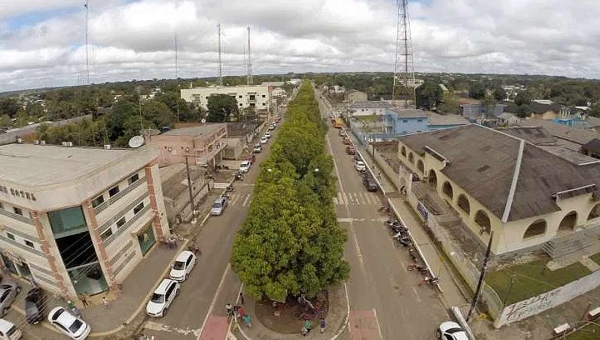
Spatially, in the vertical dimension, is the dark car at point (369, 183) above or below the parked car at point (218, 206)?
above

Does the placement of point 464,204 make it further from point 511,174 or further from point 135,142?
point 135,142

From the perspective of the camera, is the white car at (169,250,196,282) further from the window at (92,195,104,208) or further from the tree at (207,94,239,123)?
the tree at (207,94,239,123)

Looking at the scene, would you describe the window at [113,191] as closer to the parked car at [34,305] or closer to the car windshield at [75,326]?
the car windshield at [75,326]

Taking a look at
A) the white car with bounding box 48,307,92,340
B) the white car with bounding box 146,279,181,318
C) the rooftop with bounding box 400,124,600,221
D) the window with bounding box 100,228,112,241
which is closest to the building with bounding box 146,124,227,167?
the window with bounding box 100,228,112,241

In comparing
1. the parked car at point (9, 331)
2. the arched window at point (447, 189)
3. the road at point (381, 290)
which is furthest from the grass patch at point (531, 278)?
the parked car at point (9, 331)

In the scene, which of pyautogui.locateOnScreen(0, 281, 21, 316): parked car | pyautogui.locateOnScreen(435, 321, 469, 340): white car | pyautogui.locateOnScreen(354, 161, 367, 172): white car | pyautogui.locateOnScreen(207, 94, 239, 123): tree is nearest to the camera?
pyautogui.locateOnScreen(435, 321, 469, 340): white car

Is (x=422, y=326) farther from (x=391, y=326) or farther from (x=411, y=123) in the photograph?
(x=411, y=123)
